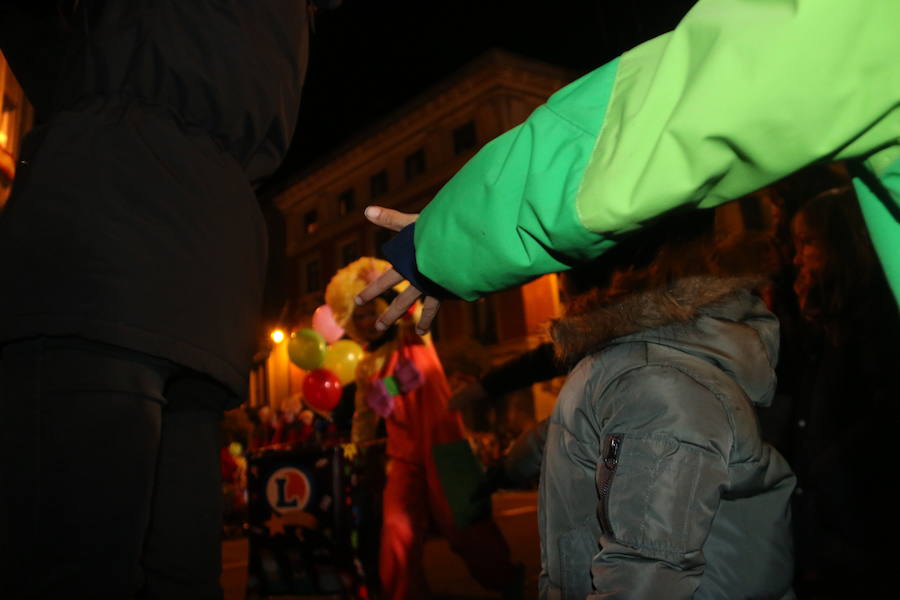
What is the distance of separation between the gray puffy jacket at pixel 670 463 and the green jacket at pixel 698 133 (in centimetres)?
58

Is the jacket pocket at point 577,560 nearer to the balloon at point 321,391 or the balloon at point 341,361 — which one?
the balloon at point 321,391

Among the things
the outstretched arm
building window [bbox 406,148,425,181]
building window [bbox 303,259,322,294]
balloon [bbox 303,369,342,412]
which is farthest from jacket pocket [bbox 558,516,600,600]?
Answer: building window [bbox 303,259,322,294]

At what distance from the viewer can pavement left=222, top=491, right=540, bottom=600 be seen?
13.8 feet

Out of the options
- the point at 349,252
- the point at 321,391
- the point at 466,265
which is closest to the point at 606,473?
the point at 466,265

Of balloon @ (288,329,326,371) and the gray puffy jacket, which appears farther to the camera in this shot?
balloon @ (288,329,326,371)

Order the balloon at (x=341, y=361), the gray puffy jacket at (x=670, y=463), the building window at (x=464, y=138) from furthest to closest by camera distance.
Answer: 1. the building window at (x=464, y=138)
2. the balloon at (x=341, y=361)
3. the gray puffy jacket at (x=670, y=463)

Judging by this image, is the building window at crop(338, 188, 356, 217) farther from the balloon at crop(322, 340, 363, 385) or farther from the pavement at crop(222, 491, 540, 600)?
the balloon at crop(322, 340, 363, 385)

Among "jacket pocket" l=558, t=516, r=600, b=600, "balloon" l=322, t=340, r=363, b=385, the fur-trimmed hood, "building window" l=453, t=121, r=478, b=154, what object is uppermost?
"building window" l=453, t=121, r=478, b=154

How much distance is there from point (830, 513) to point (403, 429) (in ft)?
7.90

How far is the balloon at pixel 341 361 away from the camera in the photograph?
6781 millimetres

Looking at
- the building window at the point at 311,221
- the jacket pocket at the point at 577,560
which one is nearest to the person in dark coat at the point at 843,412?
the jacket pocket at the point at 577,560

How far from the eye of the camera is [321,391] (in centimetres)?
612

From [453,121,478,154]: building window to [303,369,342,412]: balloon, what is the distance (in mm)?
16563

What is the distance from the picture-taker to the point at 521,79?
69.0 feet
